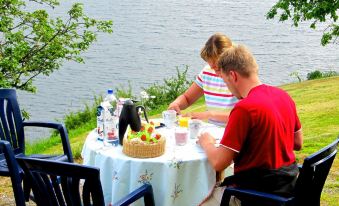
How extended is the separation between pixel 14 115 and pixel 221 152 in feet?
6.64

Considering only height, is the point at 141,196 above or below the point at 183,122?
below

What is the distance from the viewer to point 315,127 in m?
7.48

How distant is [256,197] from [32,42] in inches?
323

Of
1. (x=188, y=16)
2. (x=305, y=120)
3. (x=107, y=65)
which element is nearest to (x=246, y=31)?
(x=188, y=16)

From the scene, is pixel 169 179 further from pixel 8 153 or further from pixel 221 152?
pixel 8 153

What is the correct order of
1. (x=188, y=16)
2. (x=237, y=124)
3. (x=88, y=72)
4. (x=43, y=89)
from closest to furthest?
(x=237, y=124) → (x=43, y=89) → (x=88, y=72) → (x=188, y=16)

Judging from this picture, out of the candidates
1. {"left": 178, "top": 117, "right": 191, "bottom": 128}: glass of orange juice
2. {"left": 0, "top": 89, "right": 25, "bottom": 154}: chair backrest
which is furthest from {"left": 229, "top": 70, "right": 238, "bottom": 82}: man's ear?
{"left": 0, "top": 89, "right": 25, "bottom": 154}: chair backrest

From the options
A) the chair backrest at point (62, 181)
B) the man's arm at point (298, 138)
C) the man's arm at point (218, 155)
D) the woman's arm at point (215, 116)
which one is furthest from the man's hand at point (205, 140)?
the chair backrest at point (62, 181)

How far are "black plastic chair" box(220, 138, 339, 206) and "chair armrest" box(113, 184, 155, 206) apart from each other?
40 centimetres

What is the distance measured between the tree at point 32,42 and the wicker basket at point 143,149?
6248 mm

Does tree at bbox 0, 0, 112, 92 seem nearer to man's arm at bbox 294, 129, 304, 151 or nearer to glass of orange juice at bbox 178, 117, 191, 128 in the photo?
glass of orange juice at bbox 178, 117, 191, 128

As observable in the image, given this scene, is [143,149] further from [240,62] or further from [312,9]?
[312,9]

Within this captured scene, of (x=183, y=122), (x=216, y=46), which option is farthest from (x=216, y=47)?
(x=183, y=122)

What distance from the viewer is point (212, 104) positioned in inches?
153
